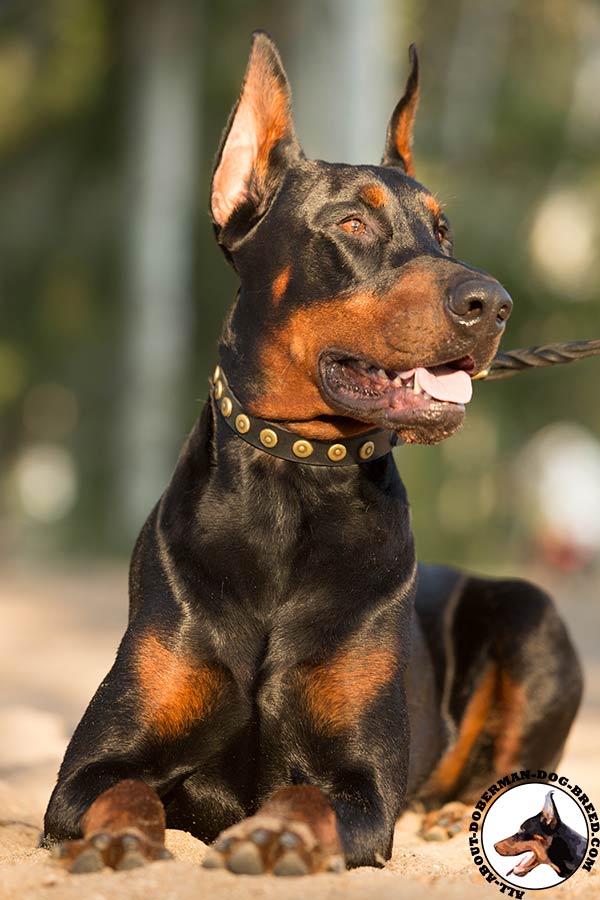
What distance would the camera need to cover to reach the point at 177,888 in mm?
2996

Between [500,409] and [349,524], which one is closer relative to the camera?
[349,524]

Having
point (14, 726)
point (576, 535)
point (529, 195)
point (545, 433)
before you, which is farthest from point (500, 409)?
point (14, 726)

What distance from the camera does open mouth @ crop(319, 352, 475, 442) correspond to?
397 cm

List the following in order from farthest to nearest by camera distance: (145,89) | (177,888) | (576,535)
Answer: (145,89) < (576,535) < (177,888)

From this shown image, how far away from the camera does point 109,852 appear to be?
324 cm

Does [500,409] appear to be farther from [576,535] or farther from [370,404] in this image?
[370,404]

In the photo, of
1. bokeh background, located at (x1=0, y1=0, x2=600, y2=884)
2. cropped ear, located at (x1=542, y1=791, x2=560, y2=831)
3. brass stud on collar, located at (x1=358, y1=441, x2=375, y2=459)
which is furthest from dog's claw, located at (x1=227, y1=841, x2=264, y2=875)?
bokeh background, located at (x1=0, y1=0, x2=600, y2=884)

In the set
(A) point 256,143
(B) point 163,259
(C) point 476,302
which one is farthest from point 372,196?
(B) point 163,259

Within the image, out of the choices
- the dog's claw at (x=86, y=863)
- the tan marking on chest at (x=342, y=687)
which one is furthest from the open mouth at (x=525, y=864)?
the dog's claw at (x=86, y=863)

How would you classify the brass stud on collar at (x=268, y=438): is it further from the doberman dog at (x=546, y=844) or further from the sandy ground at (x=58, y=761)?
the doberman dog at (x=546, y=844)

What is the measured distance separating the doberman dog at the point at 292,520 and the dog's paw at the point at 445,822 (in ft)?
3.14

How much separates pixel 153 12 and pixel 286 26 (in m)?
3.19

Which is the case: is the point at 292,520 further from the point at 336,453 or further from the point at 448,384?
the point at 448,384

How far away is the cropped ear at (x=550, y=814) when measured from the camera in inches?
150
